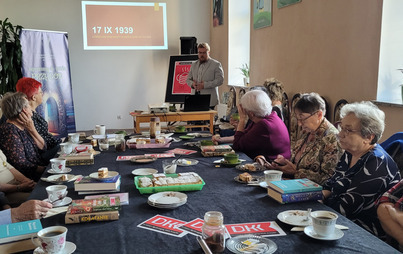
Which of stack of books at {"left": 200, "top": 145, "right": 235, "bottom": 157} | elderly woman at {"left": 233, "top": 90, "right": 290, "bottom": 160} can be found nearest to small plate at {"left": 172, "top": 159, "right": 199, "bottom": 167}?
stack of books at {"left": 200, "top": 145, "right": 235, "bottom": 157}

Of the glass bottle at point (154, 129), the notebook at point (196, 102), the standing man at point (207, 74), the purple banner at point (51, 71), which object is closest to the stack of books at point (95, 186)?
the glass bottle at point (154, 129)

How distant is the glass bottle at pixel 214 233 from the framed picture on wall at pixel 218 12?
20.5 ft

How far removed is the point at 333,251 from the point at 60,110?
18.8 feet

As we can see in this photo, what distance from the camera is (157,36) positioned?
7539 millimetres

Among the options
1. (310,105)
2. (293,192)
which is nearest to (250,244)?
(293,192)

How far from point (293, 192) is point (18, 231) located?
110cm

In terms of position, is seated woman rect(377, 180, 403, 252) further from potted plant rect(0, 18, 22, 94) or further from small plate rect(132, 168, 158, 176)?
potted plant rect(0, 18, 22, 94)

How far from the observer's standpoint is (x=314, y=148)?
226cm

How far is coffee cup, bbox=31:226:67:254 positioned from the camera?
114cm

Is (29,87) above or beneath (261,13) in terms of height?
beneath

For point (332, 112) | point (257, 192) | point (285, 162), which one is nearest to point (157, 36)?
point (332, 112)

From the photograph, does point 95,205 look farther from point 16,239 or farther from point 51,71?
point 51,71

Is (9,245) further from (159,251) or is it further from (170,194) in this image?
(170,194)

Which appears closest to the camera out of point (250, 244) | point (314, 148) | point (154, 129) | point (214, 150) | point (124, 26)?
point (250, 244)
